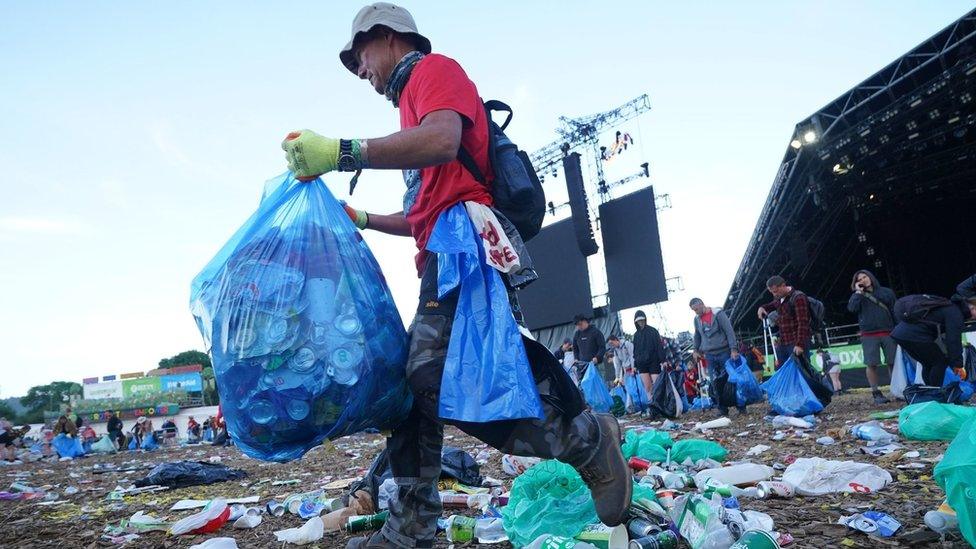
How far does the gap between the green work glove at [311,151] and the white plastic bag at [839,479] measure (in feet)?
8.11

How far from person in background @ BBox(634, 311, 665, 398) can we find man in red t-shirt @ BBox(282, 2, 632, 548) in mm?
7080

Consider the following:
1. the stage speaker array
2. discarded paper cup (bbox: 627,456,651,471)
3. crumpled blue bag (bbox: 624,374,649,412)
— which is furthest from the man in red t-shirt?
the stage speaker array

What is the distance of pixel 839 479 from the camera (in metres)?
2.57

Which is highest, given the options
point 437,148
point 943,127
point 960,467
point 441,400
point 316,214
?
point 943,127

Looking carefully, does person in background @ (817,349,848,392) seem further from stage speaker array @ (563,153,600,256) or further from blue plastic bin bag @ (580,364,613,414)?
stage speaker array @ (563,153,600,256)

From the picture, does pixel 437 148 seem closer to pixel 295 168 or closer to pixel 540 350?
pixel 295 168

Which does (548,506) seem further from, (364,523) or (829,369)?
(829,369)

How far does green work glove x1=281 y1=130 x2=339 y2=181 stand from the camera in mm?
1604

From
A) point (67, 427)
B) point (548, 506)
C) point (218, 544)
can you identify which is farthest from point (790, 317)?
point (67, 427)

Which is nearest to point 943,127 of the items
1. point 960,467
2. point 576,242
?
point 576,242

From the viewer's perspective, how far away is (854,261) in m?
21.5

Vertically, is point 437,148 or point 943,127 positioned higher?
point 943,127

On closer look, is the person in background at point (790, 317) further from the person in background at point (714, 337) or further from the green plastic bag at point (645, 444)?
the green plastic bag at point (645, 444)

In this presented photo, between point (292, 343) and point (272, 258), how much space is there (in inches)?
10.8
